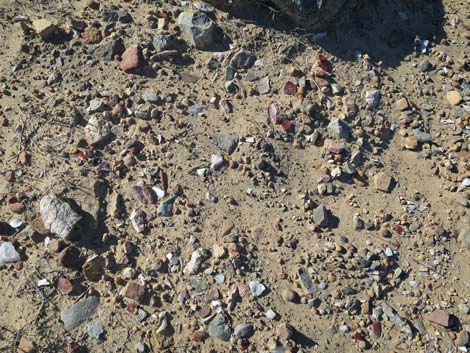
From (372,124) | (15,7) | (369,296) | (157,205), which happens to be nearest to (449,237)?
(369,296)

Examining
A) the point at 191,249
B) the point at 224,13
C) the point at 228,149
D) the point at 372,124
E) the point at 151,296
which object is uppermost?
the point at 224,13

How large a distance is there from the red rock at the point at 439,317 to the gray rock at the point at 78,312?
2.35 metres

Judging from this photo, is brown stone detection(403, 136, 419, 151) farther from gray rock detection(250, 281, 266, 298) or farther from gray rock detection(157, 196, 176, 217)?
gray rock detection(157, 196, 176, 217)

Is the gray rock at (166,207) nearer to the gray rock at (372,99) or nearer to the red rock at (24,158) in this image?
the red rock at (24,158)

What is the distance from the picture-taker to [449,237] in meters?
3.97

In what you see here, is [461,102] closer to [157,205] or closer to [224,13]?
[224,13]

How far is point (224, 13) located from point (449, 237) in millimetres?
2617

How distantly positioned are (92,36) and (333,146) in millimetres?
2241

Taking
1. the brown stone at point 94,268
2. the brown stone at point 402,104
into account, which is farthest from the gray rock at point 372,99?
the brown stone at point 94,268

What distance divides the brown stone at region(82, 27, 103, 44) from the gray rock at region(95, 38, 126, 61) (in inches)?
3.5

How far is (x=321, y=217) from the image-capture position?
3941mm

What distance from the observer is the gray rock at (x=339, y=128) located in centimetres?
423

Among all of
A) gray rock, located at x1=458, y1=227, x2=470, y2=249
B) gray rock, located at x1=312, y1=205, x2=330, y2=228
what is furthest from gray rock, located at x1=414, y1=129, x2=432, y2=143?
gray rock, located at x1=312, y1=205, x2=330, y2=228

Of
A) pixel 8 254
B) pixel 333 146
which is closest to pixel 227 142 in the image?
pixel 333 146
